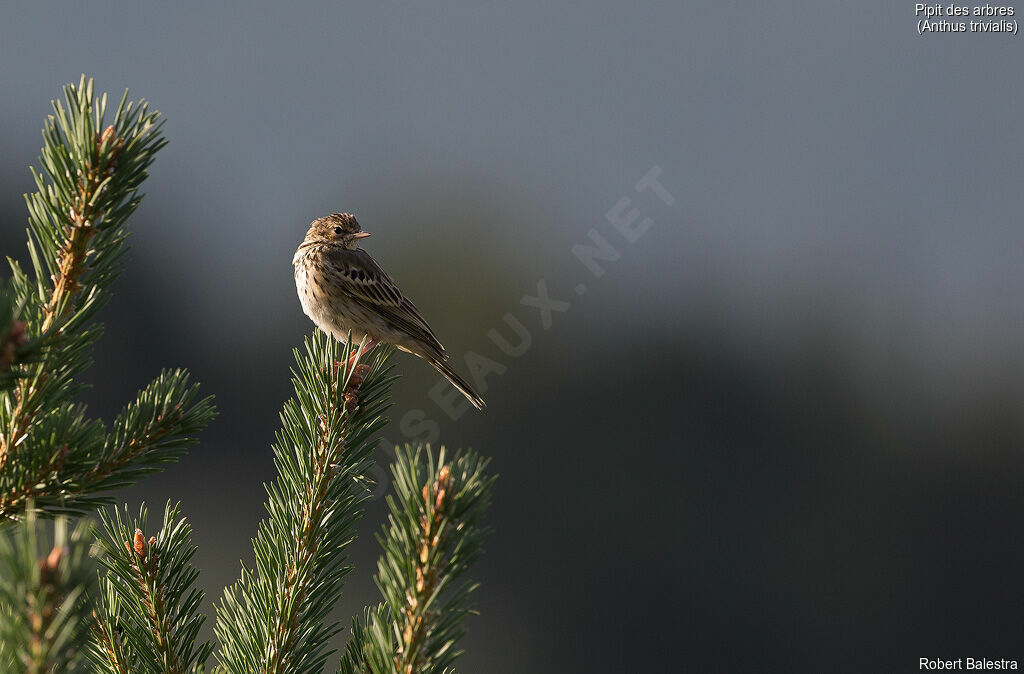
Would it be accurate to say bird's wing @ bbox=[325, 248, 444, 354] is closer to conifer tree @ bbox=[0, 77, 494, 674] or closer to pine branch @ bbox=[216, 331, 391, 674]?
conifer tree @ bbox=[0, 77, 494, 674]

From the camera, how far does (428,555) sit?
84.6 inches

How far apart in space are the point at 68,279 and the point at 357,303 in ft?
17.3

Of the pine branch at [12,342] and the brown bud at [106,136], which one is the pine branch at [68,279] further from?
the pine branch at [12,342]

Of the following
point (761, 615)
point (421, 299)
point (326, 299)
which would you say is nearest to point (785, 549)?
point (761, 615)

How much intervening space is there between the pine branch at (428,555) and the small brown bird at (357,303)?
16.7 ft

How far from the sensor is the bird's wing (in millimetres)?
7664

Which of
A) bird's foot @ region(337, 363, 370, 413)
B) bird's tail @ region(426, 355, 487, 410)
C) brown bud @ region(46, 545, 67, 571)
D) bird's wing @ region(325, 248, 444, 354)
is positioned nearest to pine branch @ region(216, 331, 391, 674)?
bird's foot @ region(337, 363, 370, 413)

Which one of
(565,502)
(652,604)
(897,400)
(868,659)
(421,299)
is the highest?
(421,299)

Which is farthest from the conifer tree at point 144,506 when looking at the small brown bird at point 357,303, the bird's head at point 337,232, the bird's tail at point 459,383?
the bird's head at point 337,232

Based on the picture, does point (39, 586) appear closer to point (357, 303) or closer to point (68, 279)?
point (68, 279)

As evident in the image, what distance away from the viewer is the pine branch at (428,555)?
2.13 meters

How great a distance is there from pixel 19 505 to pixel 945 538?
60115 millimetres

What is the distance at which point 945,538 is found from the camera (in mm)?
55312

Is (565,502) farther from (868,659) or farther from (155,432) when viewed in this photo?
(155,432)
